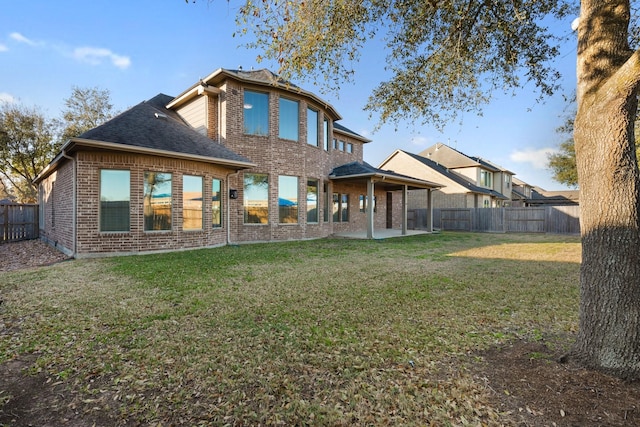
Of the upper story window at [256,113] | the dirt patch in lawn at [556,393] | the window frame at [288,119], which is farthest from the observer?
the window frame at [288,119]

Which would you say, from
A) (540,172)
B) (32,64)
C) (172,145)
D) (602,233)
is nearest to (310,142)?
(172,145)

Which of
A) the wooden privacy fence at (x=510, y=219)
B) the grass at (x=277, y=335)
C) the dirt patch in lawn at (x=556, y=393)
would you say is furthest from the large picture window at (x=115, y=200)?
the wooden privacy fence at (x=510, y=219)

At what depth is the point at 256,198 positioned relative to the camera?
1241 centimetres

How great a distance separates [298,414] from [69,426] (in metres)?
1.52

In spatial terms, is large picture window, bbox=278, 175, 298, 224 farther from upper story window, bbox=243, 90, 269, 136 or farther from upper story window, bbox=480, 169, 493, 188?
upper story window, bbox=480, 169, 493, 188

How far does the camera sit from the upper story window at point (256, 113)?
12203 mm

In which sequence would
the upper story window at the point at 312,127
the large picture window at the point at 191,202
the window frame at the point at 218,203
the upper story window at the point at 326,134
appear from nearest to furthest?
the large picture window at the point at 191,202, the window frame at the point at 218,203, the upper story window at the point at 312,127, the upper story window at the point at 326,134

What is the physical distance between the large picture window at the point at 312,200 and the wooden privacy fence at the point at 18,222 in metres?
13.7

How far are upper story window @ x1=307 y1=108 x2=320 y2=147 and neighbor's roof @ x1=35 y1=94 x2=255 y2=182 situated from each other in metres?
3.65

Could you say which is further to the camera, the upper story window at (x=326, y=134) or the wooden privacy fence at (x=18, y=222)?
the upper story window at (x=326, y=134)

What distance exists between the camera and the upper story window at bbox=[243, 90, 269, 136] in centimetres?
1220

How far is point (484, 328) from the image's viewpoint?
372cm

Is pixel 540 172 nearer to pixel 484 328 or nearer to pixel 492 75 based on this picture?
pixel 492 75

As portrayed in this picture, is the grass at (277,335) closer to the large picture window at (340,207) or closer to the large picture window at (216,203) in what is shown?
the large picture window at (216,203)
